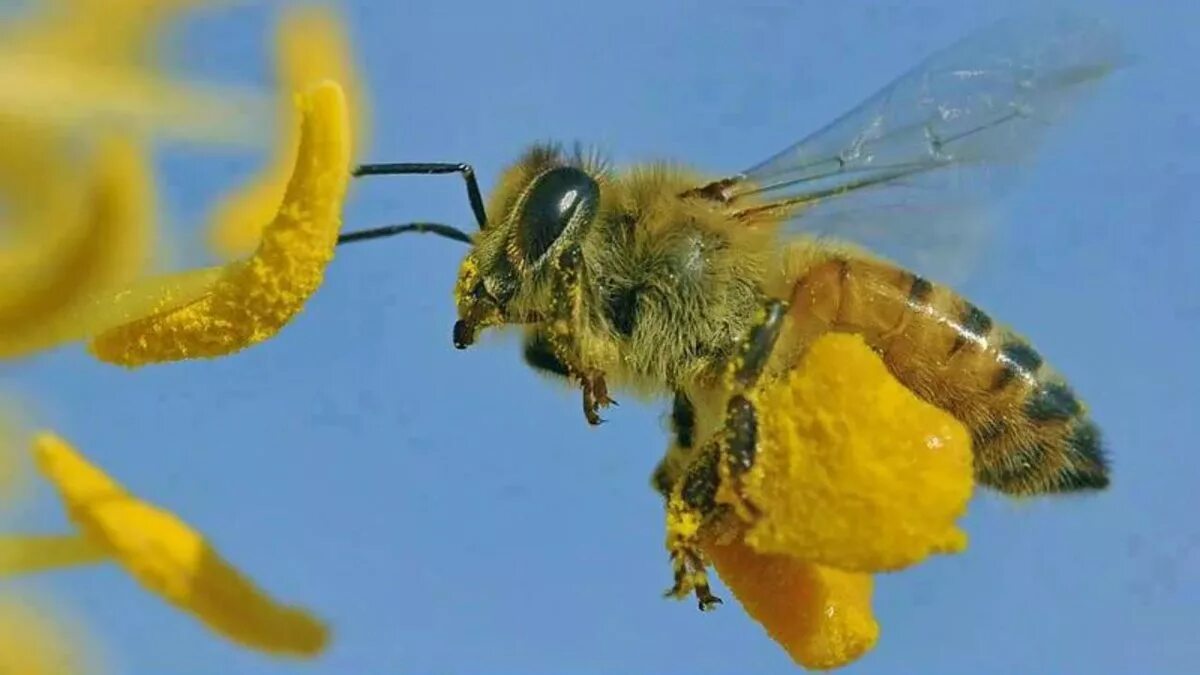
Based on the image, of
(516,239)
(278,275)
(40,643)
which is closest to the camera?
(278,275)

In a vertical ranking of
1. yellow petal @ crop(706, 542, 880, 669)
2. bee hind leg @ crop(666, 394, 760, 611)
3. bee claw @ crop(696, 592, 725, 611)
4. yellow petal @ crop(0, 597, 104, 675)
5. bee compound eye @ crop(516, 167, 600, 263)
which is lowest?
yellow petal @ crop(0, 597, 104, 675)

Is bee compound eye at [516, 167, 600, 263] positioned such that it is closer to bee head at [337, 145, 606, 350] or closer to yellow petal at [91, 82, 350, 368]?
bee head at [337, 145, 606, 350]

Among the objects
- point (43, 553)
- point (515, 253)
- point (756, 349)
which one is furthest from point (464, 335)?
point (43, 553)

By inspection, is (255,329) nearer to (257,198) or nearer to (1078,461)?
(257,198)

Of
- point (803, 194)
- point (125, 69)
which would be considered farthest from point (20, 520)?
point (803, 194)

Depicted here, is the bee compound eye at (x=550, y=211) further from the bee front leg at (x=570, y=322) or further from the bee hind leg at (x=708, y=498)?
the bee hind leg at (x=708, y=498)

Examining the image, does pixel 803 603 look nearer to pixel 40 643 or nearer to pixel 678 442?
pixel 678 442

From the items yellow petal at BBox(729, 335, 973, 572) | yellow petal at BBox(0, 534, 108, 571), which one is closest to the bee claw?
yellow petal at BBox(729, 335, 973, 572)

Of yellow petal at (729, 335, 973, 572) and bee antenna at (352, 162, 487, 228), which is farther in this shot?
bee antenna at (352, 162, 487, 228)
